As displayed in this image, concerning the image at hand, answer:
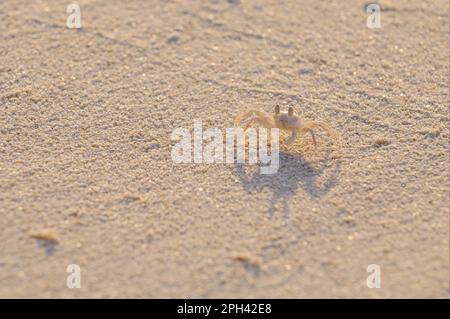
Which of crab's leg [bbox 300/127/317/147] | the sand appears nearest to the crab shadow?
the sand

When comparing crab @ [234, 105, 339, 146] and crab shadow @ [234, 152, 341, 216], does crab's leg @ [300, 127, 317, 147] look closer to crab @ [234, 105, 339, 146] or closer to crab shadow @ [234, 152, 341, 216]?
crab @ [234, 105, 339, 146]

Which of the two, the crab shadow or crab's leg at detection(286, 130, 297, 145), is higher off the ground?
crab's leg at detection(286, 130, 297, 145)

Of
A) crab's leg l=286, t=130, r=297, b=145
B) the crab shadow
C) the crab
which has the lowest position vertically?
the crab shadow

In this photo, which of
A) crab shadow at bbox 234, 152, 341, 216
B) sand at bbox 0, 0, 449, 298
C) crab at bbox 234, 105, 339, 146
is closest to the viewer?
sand at bbox 0, 0, 449, 298

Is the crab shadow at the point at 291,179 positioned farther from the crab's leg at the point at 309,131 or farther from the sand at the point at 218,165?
the crab's leg at the point at 309,131

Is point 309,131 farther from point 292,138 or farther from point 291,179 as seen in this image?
point 291,179

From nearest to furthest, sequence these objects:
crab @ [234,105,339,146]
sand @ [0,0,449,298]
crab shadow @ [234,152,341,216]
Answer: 1. sand @ [0,0,449,298]
2. crab shadow @ [234,152,341,216]
3. crab @ [234,105,339,146]

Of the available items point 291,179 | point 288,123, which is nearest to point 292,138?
point 288,123
